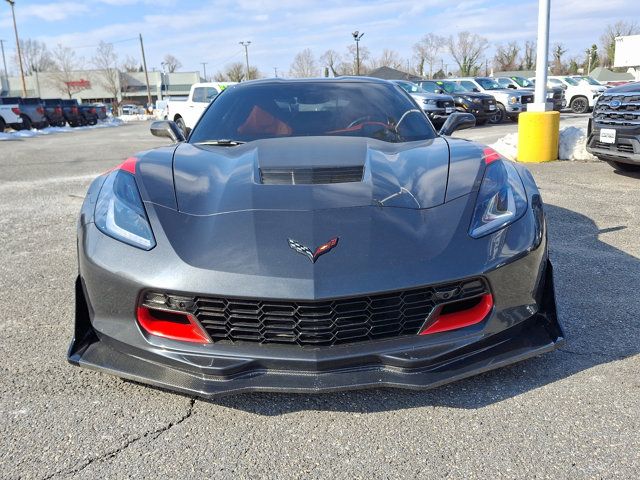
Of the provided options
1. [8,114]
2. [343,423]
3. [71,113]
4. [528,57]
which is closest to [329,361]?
[343,423]

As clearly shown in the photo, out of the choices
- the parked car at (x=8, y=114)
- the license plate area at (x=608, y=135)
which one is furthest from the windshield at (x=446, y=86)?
the parked car at (x=8, y=114)

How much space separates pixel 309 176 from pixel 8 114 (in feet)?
76.4

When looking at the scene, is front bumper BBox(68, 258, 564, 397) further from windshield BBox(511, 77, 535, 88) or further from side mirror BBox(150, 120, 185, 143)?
windshield BBox(511, 77, 535, 88)

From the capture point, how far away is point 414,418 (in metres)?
2.03

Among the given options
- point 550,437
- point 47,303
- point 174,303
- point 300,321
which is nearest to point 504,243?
point 550,437

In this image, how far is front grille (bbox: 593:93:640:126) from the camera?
639cm

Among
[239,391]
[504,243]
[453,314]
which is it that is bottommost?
[239,391]

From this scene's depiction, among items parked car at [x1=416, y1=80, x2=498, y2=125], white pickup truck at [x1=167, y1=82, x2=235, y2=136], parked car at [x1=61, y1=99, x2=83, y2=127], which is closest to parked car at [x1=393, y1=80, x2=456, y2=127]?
parked car at [x1=416, y1=80, x2=498, y2=125]

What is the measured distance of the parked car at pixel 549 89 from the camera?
21.3m

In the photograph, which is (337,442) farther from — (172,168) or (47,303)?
(47,303)

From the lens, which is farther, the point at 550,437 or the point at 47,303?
the point at 47,303

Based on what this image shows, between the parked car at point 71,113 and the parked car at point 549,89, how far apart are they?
21.3 m

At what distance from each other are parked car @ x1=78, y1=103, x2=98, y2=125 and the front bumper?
31.6m

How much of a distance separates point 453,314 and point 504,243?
13.3 inches
